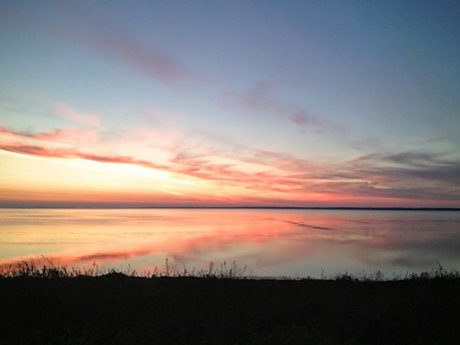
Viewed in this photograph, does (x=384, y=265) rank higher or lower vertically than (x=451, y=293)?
lower

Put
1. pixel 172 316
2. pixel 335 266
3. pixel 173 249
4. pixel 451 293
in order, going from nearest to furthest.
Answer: pixel 172 316
pixel 451 293
pixel 335 266
pixel 173 249

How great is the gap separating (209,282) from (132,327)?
17.1 feet

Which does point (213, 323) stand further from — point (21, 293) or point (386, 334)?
point (21, 293)

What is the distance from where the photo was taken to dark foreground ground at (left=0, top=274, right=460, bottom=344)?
29.3 feet

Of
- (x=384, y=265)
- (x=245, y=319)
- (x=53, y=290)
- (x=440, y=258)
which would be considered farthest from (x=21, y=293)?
(x=440, y=258)

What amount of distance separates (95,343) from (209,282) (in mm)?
6030

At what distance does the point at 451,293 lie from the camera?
1263 centimetres

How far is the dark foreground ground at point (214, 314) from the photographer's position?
→ 8.95 m

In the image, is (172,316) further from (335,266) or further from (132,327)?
(335,266)

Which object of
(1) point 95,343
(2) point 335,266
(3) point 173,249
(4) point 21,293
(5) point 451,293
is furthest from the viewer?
(3) point 173,249

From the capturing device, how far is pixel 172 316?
9.88 metres

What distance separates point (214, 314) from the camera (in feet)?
34.0

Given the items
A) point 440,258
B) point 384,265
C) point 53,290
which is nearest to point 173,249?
point 384,265

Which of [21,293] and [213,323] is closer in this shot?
[213,323]
